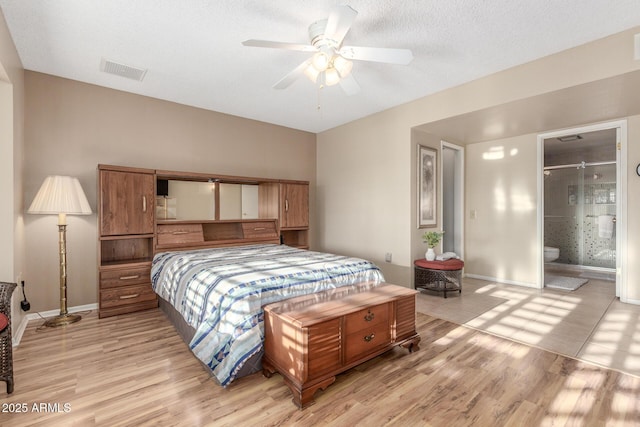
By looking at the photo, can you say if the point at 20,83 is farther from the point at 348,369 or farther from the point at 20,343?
the point at 348,369

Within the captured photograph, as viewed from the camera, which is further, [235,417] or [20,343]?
[20,343]

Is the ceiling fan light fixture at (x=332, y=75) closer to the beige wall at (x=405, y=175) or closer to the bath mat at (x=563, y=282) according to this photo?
the beige wall at (x=405, y=175)

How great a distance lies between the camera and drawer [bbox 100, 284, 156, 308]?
3.26 metres

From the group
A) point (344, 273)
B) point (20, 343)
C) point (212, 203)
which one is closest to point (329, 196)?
point (212, 203)

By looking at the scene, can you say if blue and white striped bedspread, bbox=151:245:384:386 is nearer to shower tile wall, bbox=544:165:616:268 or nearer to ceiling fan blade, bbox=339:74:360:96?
ceiling fan blade, bbox=339:74:360:96

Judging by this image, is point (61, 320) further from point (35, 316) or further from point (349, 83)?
point (349, 83)

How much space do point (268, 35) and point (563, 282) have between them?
5.38 metres

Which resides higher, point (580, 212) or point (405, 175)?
point (405, 175)

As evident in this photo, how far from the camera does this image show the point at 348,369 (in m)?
2.06

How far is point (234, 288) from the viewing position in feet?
6.79

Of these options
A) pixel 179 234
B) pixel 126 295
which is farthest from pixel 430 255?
pixel 126 295

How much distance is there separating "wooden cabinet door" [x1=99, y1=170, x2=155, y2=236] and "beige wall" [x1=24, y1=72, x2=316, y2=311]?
17.3 inches

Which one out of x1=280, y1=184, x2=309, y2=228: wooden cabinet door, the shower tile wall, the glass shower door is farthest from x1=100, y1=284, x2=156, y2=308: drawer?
the glass shower door

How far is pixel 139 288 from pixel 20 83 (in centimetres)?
234
